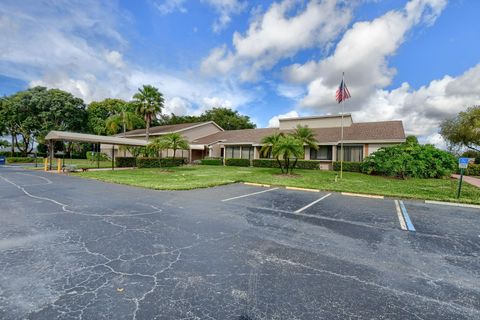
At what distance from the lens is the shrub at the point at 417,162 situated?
Answer: 1691 centimetres

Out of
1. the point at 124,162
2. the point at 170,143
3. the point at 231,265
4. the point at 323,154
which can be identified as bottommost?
the point at 231,265

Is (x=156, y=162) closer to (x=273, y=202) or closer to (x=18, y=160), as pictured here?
(x=273, y=202)

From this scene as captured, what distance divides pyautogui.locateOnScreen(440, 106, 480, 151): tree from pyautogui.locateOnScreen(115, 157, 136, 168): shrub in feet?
141

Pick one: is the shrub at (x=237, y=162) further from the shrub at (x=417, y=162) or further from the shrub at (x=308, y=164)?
the shrub at (x=417, y=162)

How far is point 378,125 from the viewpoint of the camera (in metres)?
25.0

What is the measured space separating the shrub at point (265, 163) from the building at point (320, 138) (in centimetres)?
165

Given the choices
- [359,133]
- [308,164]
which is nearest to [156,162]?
[308,164]

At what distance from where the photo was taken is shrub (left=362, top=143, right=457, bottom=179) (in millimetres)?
16906

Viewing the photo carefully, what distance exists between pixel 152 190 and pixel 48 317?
28.9ft

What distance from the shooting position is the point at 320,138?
2506 centimetres

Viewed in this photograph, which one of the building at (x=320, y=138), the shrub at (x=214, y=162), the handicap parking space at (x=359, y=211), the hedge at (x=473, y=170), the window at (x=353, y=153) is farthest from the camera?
the shrub at (x=214, y=162)

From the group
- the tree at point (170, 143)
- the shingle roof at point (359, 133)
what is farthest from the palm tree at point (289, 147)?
the tree at point (170, 143)

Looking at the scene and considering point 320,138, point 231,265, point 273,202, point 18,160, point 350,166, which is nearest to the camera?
point 231,265

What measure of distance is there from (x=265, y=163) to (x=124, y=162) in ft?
51.5
